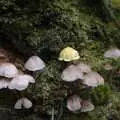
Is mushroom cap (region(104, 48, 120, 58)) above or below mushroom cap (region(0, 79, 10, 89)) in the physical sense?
above

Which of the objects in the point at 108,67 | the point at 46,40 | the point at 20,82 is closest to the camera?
the point at 20,82

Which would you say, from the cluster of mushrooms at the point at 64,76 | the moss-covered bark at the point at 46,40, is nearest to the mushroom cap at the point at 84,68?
the cluster of mushrooms at the point at 64,76

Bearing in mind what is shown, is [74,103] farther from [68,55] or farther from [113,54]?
[113,54]

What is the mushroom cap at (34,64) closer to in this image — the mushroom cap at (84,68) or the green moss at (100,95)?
the mushroom cap at (84,68)

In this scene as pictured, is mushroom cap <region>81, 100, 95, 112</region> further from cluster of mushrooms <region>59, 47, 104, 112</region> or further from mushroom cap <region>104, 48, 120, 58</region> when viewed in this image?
mushroom cap <region>104, 48, 120, 58</region>

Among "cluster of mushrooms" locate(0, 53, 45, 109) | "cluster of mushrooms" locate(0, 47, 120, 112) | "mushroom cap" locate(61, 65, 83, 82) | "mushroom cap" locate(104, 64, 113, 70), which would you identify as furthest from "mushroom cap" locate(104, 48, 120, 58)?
"cluster of mushrooms" locate(0, 53, 45, 109)

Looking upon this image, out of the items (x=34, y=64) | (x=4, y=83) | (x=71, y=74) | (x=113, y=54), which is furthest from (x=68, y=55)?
(x=4, y=83)
